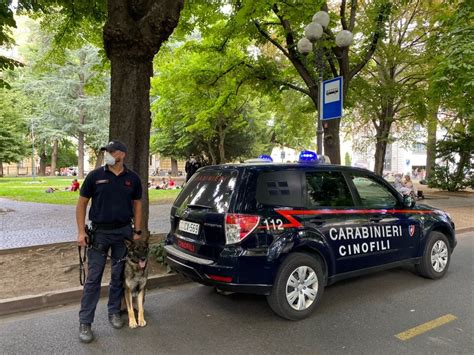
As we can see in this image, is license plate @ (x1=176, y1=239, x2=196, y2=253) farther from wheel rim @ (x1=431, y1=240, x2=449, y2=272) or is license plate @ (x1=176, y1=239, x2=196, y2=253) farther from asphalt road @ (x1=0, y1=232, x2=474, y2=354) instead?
wheel rim @ (x1=431, y1=240, x2=449, y2=272)

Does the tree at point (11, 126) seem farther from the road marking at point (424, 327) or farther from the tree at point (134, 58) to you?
the road marking at point (424, 327)

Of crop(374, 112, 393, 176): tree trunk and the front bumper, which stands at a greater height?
crop(374, 112, 393, 176): tree trunk

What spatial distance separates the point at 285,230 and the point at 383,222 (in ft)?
5.73

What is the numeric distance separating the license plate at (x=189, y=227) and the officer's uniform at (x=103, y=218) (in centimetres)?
79

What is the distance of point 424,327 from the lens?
13.5ft

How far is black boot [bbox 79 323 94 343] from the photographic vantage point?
12.3 feet

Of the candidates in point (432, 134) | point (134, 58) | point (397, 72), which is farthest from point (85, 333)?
point (432, 134)

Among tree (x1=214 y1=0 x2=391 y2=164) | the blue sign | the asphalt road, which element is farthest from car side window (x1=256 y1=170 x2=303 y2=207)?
tree (x1=214 y1=0 x2=391 y2=164)

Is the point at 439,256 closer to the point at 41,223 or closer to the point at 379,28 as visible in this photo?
the point at 379,28

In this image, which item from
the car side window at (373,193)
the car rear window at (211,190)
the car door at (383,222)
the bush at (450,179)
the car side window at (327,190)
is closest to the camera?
the car rear window at (211,190)

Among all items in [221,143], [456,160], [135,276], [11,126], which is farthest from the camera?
[11,126]

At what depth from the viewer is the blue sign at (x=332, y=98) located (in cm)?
820

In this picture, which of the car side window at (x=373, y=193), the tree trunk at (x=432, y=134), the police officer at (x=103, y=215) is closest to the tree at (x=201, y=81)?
the car side window at (x=373, y=193)

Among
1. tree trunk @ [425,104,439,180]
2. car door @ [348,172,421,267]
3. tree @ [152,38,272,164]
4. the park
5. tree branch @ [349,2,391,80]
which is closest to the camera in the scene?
the park
